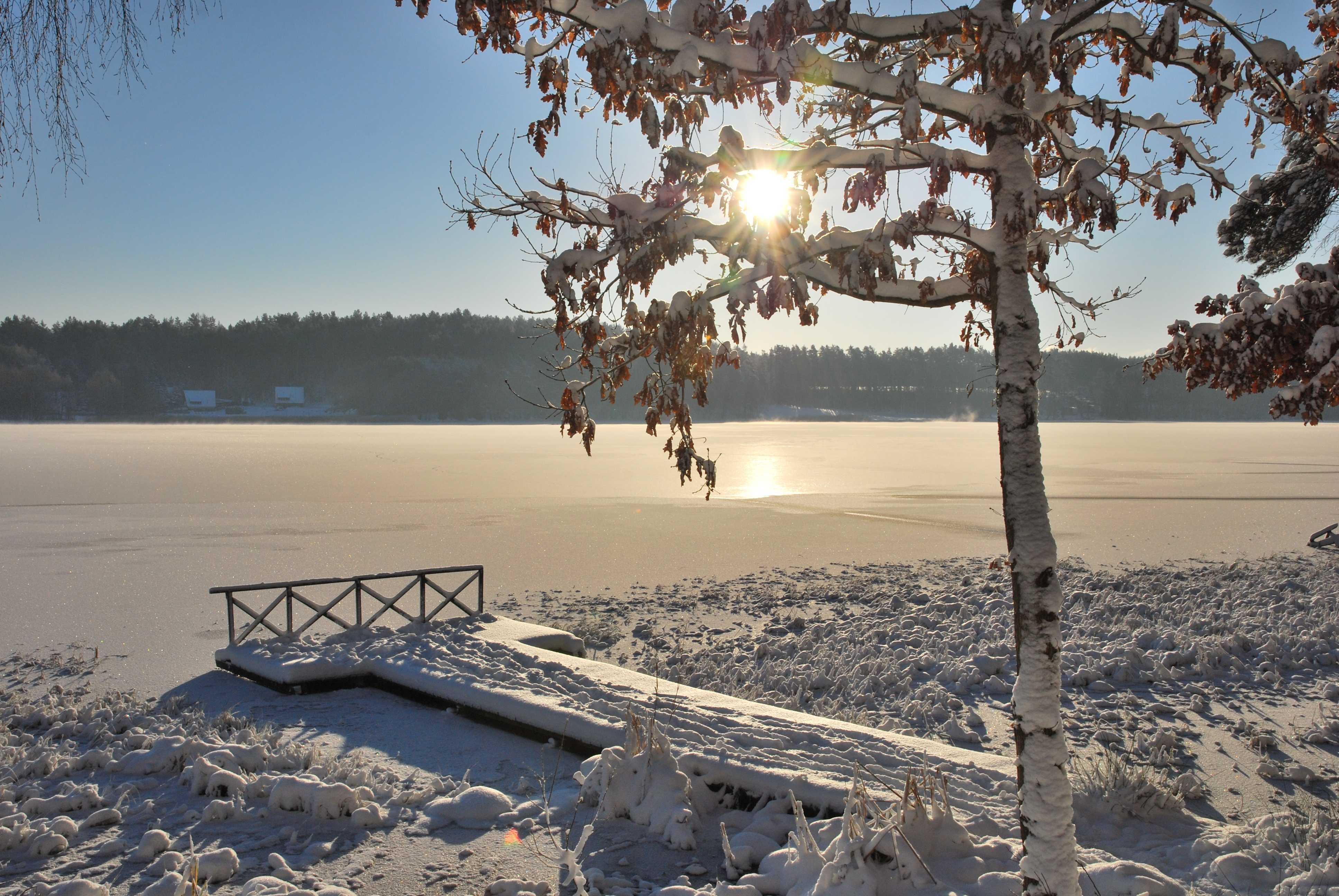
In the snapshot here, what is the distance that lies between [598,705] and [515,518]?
600 inches

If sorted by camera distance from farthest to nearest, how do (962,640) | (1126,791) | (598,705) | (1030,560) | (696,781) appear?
(962,640) < (598,705) < (696,781) < (1126,791) < (1030,560)

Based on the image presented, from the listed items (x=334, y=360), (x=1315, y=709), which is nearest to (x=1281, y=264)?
(x=1315, y=709)

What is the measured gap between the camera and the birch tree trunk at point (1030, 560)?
3000 millimetres

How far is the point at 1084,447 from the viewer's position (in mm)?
58062

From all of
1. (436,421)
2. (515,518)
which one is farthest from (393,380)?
(515,518)

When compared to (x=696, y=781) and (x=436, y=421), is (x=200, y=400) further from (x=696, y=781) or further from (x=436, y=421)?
(x=696, y=781)

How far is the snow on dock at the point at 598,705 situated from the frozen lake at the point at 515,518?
1768mm

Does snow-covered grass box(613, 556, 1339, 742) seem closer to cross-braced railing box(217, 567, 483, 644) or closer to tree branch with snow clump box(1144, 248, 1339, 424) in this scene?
cross-braced railing box(217, 567, 483, 644)

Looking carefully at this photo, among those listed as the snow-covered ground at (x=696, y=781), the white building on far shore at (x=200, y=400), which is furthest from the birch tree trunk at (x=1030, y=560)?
the white building on far shore at (x=200, y=400)

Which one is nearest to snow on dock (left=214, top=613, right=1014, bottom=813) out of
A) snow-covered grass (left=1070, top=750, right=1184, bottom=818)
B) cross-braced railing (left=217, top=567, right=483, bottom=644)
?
cross-braced railing (left=217, top=567, right=483, bottom=644)

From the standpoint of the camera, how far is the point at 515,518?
2183 cm

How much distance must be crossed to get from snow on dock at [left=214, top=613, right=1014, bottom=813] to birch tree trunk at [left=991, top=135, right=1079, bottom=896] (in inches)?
49.5

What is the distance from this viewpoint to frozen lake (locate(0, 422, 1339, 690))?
13664 millimetres

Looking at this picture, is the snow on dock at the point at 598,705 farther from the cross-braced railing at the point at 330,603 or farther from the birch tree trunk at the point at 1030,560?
the birch tree trunk at the point at 1030,560
